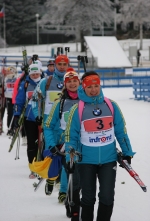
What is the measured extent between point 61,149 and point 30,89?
8.76 ft

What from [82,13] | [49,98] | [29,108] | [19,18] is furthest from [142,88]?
[19,18]

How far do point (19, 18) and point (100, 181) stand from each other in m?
66.9

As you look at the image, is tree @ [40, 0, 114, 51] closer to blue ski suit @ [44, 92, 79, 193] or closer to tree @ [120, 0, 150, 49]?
tree @ [120, 0, 150, 49]

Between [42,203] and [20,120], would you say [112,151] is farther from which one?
[20,120]

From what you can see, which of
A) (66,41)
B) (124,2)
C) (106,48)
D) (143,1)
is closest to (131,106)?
(106,48)

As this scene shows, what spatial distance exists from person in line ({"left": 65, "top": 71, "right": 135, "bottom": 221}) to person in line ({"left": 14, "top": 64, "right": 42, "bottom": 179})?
348 cm

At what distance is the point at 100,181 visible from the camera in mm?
5523

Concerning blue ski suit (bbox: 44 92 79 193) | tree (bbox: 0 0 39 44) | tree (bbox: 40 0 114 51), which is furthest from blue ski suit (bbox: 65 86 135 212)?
tree (bbox: 0 0 39 44)

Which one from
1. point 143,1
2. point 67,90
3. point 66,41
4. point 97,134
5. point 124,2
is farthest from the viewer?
point 66,41

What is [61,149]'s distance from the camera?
669cm

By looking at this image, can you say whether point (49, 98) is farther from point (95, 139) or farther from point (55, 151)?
point (95, 139)

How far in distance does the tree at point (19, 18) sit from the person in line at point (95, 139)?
66.2m

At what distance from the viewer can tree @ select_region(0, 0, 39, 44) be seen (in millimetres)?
71062

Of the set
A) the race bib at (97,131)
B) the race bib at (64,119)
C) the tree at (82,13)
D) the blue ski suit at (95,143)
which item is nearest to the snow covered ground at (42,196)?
the race bib at (64,119)
